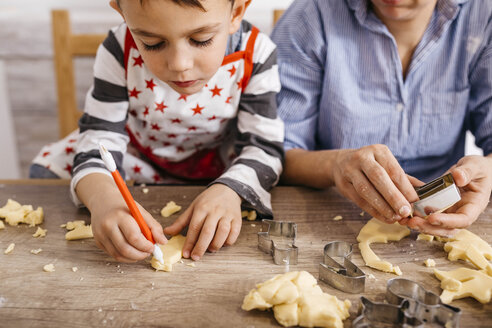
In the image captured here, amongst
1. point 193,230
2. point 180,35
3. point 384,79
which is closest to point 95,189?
point 193,230

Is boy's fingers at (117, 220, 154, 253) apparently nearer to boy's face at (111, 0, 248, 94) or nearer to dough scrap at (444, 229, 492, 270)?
boy's face at (111, 0, 248, 94)

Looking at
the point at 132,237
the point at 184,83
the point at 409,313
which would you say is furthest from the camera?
the point at 184,83

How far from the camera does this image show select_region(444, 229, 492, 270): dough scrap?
64cm

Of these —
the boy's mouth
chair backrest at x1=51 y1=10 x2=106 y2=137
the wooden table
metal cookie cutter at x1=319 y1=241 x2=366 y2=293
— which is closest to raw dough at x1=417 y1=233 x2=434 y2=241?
the wooden table

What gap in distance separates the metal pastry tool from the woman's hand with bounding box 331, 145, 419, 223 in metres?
0.01

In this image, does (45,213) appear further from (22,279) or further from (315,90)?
(315,90)

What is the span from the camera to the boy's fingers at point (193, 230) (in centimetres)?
68

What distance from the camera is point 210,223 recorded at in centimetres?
70

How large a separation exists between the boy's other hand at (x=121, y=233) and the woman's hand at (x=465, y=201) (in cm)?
40

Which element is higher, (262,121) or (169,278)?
(262,121)

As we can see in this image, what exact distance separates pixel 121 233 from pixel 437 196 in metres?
0.47

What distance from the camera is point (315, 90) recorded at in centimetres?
105

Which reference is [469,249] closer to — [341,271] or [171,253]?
[341,271]

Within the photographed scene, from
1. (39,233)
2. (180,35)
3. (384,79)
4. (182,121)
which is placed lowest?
(39,233)
